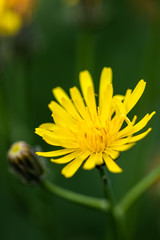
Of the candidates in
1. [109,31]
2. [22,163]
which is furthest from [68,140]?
[109,31]

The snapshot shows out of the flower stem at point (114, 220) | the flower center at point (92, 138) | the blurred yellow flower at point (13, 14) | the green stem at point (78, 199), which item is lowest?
the flower stem at point (114, 220)

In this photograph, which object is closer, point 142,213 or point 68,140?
point 68,140

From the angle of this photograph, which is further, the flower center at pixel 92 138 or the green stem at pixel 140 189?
the green stem at pixel 140 189

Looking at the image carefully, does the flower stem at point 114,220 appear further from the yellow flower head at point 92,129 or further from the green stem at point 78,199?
the yellow flower head at point 92,129

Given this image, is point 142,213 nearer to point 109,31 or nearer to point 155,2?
point 155,2

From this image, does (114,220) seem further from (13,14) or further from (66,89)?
(66,89)

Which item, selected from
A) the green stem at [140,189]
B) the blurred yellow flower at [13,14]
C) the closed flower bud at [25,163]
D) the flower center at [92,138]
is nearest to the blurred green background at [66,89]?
the blurred yellow flower at [13,14]

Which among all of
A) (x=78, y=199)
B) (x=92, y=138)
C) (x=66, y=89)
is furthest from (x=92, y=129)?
(x=66, y=89)

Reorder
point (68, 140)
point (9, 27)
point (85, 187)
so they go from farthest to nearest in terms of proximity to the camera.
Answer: point (85, 187) → point (9, 27) → point (68, 140)
